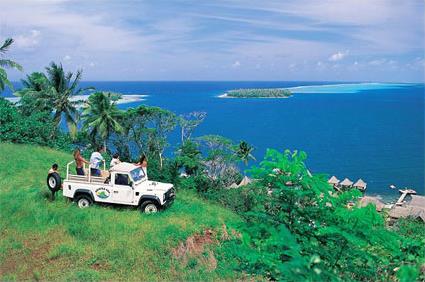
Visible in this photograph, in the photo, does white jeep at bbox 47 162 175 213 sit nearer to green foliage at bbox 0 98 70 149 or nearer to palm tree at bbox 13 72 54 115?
green foliage at bbox 0 98 70 149

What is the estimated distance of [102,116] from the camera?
2941 cm

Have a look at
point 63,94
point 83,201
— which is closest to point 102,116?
point 63,94

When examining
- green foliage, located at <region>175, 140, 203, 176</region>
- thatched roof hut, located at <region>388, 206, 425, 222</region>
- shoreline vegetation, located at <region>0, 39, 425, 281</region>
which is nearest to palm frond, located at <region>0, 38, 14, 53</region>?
shoreline vegetation, located at <region>0, 39, 425, 281</region>

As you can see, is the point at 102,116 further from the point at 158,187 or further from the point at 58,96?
the point at 158,187

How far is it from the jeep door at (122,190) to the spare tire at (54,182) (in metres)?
1.60

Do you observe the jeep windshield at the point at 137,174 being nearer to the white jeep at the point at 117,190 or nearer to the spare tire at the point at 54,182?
the white jeep at the point at 117,190

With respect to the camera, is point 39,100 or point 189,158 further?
point 189,158

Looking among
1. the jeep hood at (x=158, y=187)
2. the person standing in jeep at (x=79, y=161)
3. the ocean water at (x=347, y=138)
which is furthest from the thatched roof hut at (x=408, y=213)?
the person standing in jeep at (x=79, y=161)

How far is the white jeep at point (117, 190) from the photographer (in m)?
11.2

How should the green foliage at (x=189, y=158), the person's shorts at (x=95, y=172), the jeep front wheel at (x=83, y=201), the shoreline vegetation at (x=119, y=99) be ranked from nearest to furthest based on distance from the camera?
the jeep front wheel at (x=83, y=201) < the person's shorts at (x=95, y=172) < the green foliage at (x=189, y=158) < the shoreline vegetation at (x=119, y=99)

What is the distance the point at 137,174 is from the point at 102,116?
19.0m

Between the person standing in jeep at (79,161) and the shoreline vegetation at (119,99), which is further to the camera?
the shoreline vegetation at (119,99)

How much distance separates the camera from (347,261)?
5.50 meters

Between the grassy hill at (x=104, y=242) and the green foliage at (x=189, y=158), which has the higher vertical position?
the grassy hill at (x=104, y=242)
